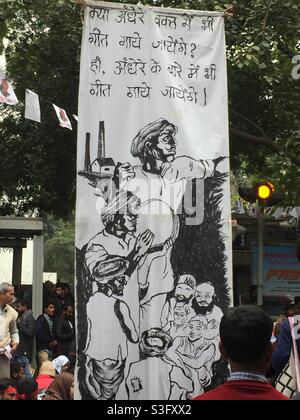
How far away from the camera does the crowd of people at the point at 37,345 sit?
22.7 feet

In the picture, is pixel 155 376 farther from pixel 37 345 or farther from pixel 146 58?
pixel 37 345

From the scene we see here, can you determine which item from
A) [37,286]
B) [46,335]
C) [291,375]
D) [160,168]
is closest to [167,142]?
[160,168]

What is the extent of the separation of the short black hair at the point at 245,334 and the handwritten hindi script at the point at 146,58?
298 centimetres

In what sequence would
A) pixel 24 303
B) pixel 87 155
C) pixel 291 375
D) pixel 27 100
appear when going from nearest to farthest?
1. pixel 291 375
2. pixel 87 155
3. pixel 27 100
4. pixel 24 303

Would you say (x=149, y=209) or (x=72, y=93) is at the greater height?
(x=72, y=93)

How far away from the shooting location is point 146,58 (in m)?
5.75

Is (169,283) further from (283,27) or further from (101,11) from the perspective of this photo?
(283,27)

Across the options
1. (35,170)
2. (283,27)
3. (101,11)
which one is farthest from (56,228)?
(101,11)

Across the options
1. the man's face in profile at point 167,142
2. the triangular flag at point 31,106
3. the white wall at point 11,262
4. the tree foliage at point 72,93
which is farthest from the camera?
the white wall at point 11,262

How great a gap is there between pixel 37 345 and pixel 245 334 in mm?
10047

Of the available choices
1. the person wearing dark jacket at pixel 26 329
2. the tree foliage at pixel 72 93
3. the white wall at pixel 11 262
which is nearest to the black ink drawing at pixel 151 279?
the person wearing dark jacket at pixel 26 329

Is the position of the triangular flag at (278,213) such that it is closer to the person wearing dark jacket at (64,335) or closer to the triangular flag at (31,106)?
the person wearing dark jacket at (64,335)

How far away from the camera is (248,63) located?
1198 centimetres

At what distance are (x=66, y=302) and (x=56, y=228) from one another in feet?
123
